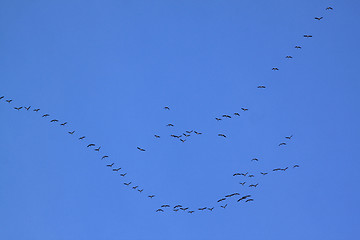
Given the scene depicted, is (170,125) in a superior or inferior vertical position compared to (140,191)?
superior

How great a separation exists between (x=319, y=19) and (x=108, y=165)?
35.8 ft

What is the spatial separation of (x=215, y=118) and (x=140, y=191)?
A: 451 cm

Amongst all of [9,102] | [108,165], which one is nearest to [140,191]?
[108,165]

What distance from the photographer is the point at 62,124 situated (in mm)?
32219

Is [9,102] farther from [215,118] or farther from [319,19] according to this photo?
[319,19]

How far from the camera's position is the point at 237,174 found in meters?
32.1

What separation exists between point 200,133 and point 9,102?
831cm

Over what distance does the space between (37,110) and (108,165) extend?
382 centimetres

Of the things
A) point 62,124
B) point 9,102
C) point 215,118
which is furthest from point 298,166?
point 9,102

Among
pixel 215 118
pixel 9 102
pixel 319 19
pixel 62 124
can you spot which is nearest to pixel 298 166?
pixel 215 118

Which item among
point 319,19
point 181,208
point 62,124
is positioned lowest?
point 181,208

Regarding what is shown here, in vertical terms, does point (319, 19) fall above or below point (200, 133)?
above

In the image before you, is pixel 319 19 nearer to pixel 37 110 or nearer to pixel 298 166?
pixel 298 166

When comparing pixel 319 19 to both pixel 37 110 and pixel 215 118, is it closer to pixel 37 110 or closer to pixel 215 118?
pixel 215 118
